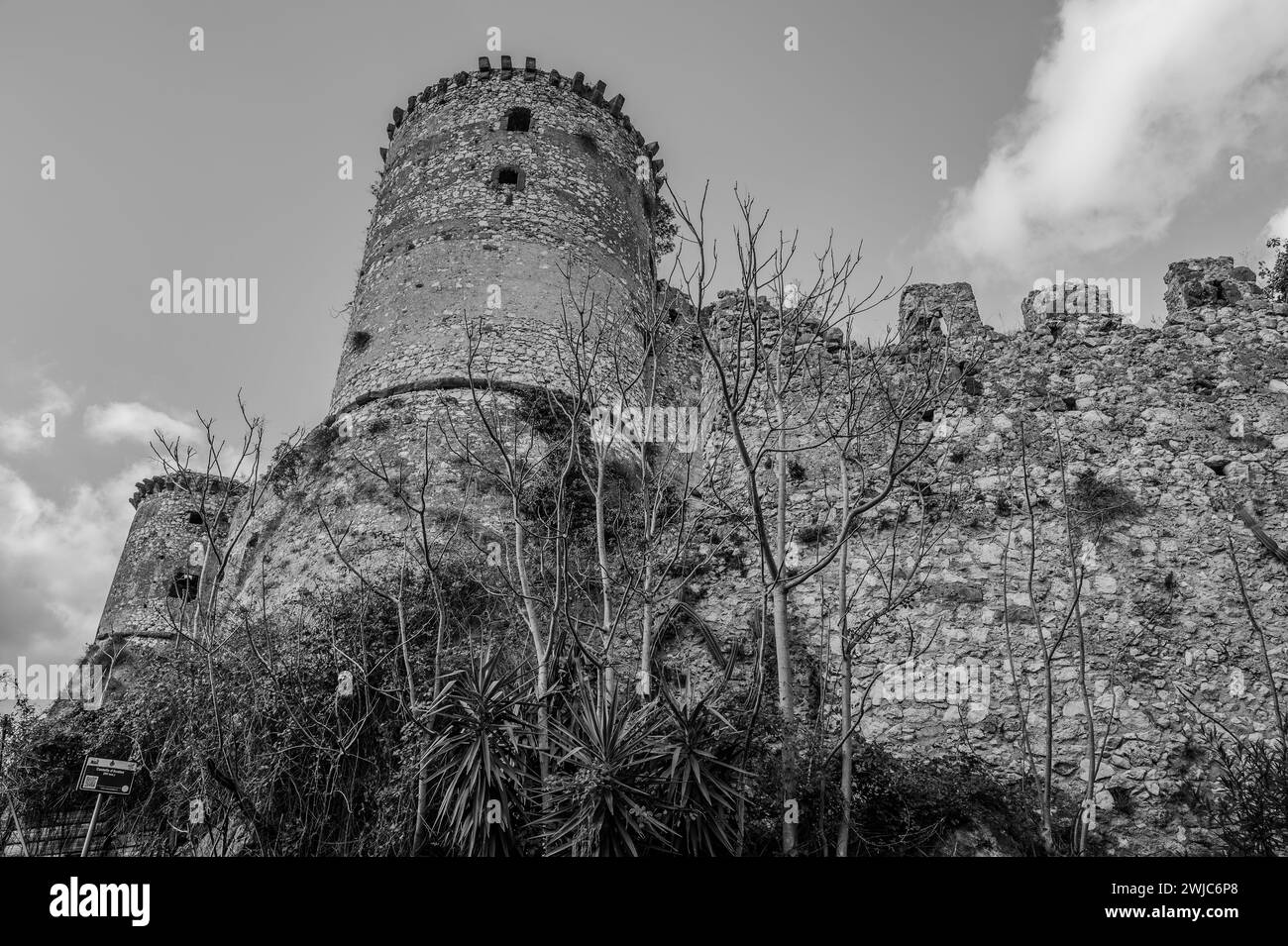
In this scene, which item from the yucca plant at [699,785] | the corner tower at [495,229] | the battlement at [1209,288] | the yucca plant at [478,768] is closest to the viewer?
the yucca plant at [699,785]

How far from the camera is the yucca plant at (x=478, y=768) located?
20.1 ft

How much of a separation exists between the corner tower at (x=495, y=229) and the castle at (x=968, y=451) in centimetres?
5

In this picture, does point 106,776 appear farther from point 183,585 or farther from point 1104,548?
point 183,585

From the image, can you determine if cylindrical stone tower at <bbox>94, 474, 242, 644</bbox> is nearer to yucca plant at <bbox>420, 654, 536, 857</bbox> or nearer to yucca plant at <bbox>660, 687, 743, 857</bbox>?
yucca plant at <bbox>420, 654, 536, 857</bbox>

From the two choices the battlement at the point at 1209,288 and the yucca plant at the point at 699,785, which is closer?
the yucca plant at the point at 699,785

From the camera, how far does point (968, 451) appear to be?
980 centimetres

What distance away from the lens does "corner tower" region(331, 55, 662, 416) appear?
12.5m

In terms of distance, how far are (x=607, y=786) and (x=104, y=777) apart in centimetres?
546

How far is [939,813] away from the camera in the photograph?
7008 millimetres

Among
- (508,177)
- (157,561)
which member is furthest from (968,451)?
(157,561)

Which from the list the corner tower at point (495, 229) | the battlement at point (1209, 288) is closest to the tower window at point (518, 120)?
the corner tower at point (495, 229)
